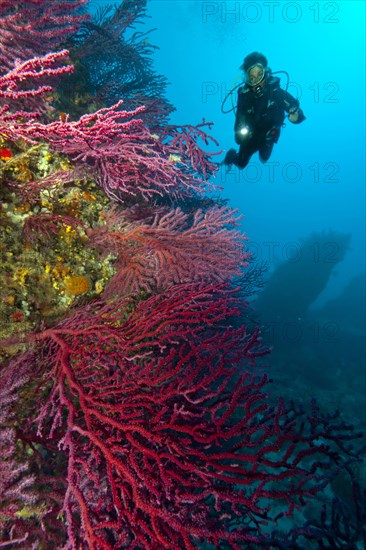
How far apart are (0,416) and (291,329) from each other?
1986 centimetres

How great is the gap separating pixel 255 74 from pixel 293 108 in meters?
1.04

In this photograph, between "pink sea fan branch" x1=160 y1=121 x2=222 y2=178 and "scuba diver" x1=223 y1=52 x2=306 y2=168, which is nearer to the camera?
"pink sea fan branch" x1=160 y1=121 x2=222 y2=178

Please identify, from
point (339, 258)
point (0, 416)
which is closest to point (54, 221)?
point (0, 416)

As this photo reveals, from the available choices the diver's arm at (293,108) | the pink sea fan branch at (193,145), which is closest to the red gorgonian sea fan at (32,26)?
the pink sea fan branch at (193,145)

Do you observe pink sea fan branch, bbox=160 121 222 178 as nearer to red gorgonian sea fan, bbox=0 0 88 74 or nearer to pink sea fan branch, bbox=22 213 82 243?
red gorgonian sea fan, bbox=0 0 88 74

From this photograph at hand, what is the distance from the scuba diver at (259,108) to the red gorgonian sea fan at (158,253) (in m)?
2.96

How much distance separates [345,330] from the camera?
21969mm

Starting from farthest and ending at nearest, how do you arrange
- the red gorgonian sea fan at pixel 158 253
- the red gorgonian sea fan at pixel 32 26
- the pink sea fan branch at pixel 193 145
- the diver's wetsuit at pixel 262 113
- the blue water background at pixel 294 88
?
the blue water background at pixel 294 88 → the diver's wetsuit at pixel 262 113 → the pink sea fan branch at pixel 193 145 → the red gorgonian sea fan at pixel 158 253 → the red gorgonian sea fan at pixel 32 26

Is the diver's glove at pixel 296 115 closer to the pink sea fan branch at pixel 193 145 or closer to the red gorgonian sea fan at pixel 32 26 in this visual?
the pink sea fan branch at pixel 193 145

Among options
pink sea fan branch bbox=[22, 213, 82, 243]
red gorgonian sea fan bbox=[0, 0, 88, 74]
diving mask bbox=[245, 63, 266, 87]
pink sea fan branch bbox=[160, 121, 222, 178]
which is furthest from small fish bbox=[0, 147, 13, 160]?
diving mask bbox=[245, 63, 266, 87]

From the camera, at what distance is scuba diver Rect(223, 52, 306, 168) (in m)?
5.35

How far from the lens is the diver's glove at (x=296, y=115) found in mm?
5692

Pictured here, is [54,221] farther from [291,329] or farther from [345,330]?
[345,330]

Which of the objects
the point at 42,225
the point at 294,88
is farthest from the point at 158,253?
the point at 294,88
